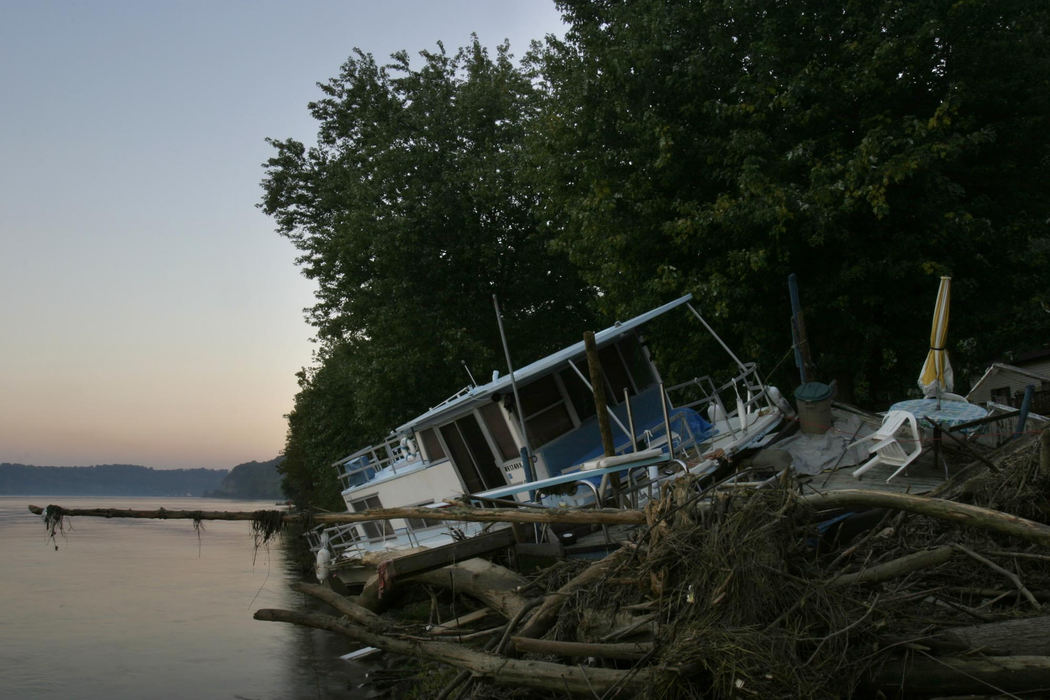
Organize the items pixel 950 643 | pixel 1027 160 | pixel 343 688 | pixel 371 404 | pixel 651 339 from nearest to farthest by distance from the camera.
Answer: pixel 950 643
pixel 343 688
pixel 1027 160
pixel 651 339
pixel 371 404

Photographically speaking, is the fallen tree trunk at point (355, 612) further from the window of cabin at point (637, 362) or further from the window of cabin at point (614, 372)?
the window of cabin at point (637, 362)

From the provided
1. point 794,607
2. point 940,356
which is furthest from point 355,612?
point 940,356

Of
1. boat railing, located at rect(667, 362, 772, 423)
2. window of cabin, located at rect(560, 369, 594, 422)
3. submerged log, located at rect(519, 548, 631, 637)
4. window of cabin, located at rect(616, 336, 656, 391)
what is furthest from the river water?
boat railing, located at rect(667, 362, 772, 423)

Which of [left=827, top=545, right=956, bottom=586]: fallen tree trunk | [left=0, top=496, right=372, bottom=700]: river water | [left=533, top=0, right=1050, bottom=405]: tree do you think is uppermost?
[left=533, top=0, right=1050, bottom=405]: tree

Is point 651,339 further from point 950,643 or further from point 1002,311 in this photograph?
point 950,643

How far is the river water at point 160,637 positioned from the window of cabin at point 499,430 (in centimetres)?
457

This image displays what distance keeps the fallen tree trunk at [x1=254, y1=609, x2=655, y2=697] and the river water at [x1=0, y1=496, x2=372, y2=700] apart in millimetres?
4273

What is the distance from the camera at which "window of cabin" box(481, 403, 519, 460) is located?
1571cm

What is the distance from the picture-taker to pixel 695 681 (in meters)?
6.91

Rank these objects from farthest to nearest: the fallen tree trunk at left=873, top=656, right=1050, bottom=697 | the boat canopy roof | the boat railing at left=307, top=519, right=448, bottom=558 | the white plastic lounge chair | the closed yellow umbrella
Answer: the boat railing at left=307, top=519, right=448, bottom=558 → the boat canopy roof → the closed yellow umbrella → the white plastic lounge chair → the fallen tree trunk at left=873, top=656, right=1050, bottom=697

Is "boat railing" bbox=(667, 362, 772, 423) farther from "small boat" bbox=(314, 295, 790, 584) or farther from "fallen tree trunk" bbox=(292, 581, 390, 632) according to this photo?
"fallen tree trunk" bbox=(292, 581, 390, 632)

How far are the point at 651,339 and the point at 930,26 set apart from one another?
28.6ft

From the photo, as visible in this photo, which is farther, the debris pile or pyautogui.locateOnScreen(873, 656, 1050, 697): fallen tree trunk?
the debris pile

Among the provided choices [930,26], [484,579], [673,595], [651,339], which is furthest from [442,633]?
[930,26]
